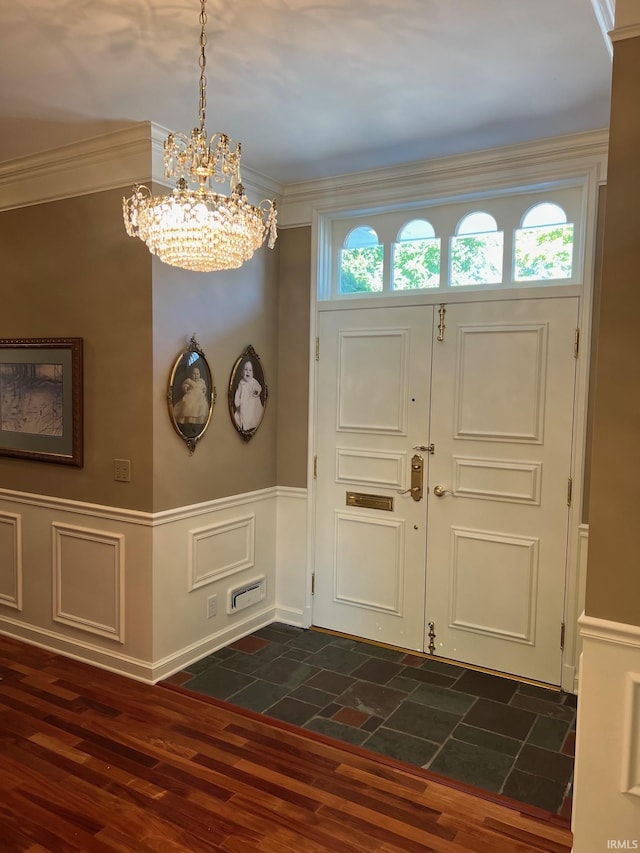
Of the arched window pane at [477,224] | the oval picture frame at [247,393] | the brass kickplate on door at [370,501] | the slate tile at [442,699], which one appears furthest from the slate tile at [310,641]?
the arched window pane at [477,224]

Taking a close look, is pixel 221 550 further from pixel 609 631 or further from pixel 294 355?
pixel 609 631

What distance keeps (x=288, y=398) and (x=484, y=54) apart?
2303mm

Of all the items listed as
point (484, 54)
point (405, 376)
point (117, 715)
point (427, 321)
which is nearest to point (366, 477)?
point (405, 376)

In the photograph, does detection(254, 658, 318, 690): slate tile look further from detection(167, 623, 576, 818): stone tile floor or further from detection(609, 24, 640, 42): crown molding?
detection(609, 24, 640, 42): crown molding

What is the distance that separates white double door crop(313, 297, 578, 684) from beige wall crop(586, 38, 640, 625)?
4.85 ft

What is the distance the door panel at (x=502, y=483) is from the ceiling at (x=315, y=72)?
1.00 m

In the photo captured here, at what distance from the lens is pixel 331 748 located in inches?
109

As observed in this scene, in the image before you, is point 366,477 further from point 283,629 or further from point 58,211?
point 58,211

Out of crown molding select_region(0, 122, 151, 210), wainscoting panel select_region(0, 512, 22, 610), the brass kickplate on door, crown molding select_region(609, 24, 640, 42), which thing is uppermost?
crown molding select_region(0, 122, 151, 210)

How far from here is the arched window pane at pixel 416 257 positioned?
12.2ft

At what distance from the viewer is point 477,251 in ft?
11.7

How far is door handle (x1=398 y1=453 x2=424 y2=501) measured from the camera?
374 centimetres

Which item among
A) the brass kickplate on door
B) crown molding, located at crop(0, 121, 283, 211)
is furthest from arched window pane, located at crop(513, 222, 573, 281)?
crown molding, located at crop(0, 121, 283, 211)

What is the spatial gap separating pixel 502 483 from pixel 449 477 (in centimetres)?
30
